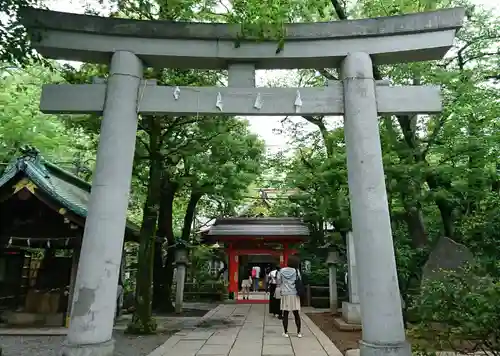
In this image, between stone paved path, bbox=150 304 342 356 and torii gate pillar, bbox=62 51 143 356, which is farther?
stone paved path, bbox=150 304 342 356

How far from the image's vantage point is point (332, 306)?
1453cm

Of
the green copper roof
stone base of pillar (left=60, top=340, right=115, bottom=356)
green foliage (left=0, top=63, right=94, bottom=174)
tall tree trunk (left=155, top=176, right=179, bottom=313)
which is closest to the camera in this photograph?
stone base of pillar (left=60, top=340, right=115, bottom=356)

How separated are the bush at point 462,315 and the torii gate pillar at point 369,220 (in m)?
0.36

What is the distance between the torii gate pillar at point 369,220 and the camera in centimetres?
511

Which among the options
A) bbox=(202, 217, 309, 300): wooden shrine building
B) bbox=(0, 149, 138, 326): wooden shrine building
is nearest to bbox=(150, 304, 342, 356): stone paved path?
bbox=(0, 149, 138, 326): wooden shrine building

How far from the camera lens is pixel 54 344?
8.77 m

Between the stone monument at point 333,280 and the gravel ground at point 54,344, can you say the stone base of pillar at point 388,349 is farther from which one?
the stone monument at point 333,280

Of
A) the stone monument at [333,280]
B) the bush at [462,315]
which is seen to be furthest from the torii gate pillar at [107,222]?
the stone monument at [333,280]

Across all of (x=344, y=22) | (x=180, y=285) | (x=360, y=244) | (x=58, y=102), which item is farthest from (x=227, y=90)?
(x=180, y=285)

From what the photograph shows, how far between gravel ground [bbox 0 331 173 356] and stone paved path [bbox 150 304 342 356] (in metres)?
0.36

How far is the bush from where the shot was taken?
4137mm

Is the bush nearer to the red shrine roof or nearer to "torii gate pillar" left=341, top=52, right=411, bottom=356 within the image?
"torii gate pillar" left=341, top=52, right=411, bottom=356

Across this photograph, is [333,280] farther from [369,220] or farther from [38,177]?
[38,177]

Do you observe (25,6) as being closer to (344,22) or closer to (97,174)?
(97,174)
